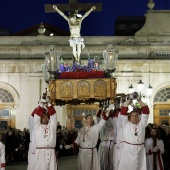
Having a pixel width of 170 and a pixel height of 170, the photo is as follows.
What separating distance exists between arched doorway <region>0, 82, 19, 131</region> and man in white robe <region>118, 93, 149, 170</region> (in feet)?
76.5

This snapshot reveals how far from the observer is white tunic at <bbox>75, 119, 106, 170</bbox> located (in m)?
17.0

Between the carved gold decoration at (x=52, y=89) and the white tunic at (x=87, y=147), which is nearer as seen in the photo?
the carved gold decoration at (x=52, y=89)

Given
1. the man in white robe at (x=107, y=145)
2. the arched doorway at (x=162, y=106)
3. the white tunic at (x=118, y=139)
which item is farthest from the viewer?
the arched doorway at (x=162, y=106)

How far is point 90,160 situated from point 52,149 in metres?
2.77

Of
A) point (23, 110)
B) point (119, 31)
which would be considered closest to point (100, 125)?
point (23, 110)

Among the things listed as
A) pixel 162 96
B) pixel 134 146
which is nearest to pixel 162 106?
pixel 162 96

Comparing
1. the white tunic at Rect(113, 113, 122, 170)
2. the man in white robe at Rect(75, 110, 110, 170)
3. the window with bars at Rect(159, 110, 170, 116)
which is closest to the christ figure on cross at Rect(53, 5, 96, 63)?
the white tunic at Rect(113, 113, 122, 170)

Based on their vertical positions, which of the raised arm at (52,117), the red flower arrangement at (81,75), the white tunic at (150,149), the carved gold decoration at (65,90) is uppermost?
the red flower arrangement at (81,75)

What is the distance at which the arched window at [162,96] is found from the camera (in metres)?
38.0

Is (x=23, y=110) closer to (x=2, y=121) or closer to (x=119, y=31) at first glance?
(x=2, y=121)

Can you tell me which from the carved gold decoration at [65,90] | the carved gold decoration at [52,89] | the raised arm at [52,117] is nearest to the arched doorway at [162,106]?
the carved gold decoration at [65,90]

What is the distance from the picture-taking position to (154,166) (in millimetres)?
17531

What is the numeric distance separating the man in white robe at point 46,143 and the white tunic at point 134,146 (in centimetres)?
172

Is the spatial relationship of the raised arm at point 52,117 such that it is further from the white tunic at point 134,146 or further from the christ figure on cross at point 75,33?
the christ figure on cross at point 75,33
